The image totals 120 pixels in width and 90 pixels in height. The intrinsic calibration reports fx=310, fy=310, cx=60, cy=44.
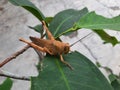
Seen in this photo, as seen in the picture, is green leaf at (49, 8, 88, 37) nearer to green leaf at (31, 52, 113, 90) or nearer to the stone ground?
green leaf at (31, 52, 113, 90)

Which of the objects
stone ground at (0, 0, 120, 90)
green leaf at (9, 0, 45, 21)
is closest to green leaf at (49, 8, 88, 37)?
green leaf at (9, 0, 45, 21)

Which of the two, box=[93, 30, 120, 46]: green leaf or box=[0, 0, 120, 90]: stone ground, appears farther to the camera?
box=[0, 0, 120, 90]: stone ground

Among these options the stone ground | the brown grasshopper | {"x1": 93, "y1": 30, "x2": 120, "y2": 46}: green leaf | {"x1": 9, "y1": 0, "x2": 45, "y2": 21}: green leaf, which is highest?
{"x1": 9, "y1": 0, "x2": 45, "y2": 21}: green leaf

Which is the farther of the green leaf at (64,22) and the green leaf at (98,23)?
the green leaf at (64,22)

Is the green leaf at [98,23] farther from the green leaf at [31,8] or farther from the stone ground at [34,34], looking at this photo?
the stone ground at [34,34]

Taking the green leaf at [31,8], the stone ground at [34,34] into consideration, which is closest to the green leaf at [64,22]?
the green leaf at [31,8]

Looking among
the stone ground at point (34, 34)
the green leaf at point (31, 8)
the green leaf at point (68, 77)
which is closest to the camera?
the green leaf at point (68, 77)

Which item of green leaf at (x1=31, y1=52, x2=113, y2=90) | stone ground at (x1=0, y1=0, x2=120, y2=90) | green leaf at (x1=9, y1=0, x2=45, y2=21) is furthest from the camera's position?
stone ground at (x1=0, y1=0, x2=120, y2=90)
